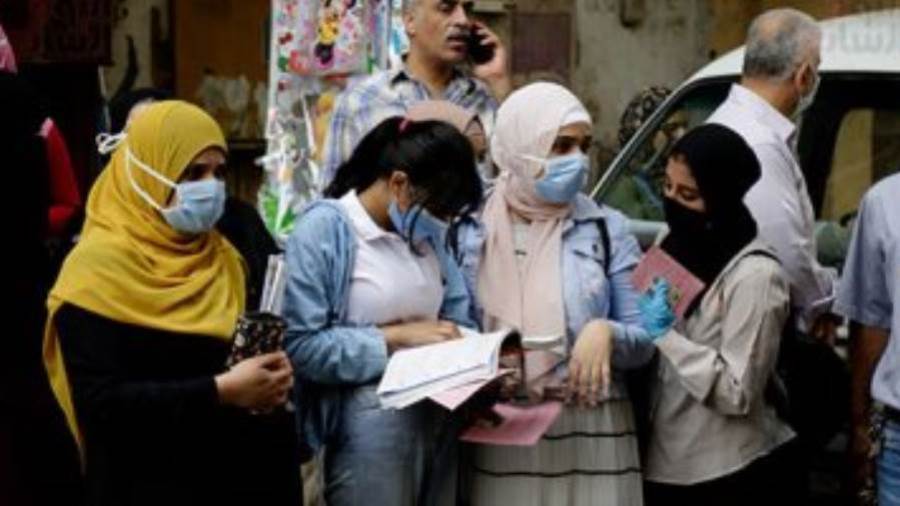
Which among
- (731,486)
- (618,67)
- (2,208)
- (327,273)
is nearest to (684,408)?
(731,486)

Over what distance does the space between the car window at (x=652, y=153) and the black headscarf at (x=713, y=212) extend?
1883 millimetres

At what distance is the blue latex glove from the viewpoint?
518 centimetres

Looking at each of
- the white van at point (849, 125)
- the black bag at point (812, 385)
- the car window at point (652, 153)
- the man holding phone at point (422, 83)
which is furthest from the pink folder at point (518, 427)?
the car window at point (652, 153)

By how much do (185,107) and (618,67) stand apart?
9029mm

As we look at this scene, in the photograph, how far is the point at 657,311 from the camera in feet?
17.0

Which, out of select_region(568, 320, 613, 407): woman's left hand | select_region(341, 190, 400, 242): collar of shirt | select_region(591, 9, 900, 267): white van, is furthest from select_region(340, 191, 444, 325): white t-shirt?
select_region(591, 9, 900, 267): white van

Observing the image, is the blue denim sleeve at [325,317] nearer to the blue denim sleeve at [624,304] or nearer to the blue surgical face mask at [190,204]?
the blue surgical face mask at [190,204]

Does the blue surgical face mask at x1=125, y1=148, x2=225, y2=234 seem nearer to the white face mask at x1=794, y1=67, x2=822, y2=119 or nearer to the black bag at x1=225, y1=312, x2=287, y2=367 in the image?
the black bag at x1=225, y1=312, x2=287, y2=367

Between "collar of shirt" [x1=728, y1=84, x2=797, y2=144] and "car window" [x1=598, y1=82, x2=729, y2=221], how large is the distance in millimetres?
883

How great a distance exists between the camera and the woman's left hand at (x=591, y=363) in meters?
4.99

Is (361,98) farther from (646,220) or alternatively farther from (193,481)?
(193,481)

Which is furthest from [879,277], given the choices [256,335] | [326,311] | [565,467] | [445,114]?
[256,335]

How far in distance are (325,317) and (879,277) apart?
4.91 ft

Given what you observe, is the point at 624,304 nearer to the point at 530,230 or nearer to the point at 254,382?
the point at 530,230
